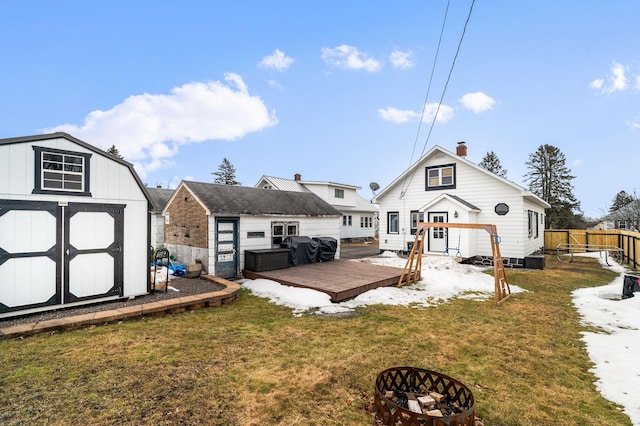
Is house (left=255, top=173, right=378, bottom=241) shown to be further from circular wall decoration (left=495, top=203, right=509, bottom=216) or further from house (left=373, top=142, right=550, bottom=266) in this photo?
circular wall decoration (left=495, top=203, right=509, bottom=216)

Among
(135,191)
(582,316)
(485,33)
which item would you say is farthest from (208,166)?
(582,316)

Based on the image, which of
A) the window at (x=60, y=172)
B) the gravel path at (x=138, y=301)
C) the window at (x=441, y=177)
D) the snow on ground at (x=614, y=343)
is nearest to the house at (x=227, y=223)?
the gravel path at (x=138, y=301)

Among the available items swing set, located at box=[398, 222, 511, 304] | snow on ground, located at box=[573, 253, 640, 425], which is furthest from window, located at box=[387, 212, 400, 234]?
snow on ground, located at box=[573, 253, 640, 425]

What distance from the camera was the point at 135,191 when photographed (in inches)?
Answer: 320

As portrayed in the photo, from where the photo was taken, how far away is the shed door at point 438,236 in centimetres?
1615

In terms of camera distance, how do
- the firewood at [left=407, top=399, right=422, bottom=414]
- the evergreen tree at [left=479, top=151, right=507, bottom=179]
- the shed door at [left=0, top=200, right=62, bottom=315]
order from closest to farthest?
the firewood at [left=407, top=399, right=422, bottom=414] → the shed door at [left=0, top=200, right=62, bottom=315] → the evergreen tree at [left=479, top=151, right=507, bottom=179]

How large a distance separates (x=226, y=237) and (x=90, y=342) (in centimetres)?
613

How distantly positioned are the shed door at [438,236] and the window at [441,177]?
1885mm

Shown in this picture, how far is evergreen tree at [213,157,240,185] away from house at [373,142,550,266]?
35724mm

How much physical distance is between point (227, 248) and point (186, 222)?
2465 millimetres

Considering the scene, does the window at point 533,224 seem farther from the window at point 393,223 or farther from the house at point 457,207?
the window at point 393,223

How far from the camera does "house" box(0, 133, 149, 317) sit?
6.39 metres

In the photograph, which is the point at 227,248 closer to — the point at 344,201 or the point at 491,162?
the point at 344,201

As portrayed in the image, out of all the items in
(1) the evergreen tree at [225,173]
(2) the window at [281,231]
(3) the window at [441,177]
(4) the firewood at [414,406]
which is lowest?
(4) the firewood at [414,406]
